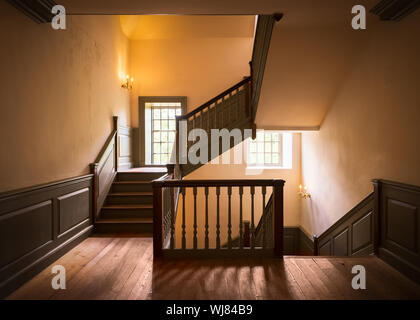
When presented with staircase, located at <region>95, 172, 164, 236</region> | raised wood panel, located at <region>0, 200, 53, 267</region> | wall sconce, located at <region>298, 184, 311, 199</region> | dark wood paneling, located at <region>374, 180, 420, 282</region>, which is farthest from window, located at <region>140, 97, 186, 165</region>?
dark wood paneling, located at <region>374, 180, 420, 282</region>

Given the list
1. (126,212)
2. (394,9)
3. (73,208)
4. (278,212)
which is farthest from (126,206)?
(394,9)

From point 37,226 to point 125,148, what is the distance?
12.7ft

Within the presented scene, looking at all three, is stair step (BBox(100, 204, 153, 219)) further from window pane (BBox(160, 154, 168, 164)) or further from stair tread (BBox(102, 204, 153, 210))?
window pane (BBox(160, 154, 168, 164))

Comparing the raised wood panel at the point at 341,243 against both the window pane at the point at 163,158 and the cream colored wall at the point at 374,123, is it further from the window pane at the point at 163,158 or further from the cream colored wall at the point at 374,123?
the window pane at the point at 163,158

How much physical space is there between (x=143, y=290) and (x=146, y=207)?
257 cm

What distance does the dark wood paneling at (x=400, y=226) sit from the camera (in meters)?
3.11

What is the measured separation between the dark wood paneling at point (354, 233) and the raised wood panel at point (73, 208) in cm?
421

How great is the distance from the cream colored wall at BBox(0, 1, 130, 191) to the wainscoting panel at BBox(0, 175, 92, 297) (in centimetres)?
15

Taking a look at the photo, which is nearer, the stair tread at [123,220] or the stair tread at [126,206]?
the stair tread at [123,220]

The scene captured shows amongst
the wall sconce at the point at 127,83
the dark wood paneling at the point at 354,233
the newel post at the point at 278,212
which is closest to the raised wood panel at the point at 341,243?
the dark wood paneling at the point at 354,233

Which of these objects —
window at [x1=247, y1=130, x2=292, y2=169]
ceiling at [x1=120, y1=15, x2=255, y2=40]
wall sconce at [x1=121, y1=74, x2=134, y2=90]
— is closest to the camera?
wall sconce at [x1=121, y1=74, x2=134, y2=90]

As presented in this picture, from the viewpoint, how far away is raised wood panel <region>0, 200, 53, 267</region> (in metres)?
2.88

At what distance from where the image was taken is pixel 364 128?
4.41 metres
